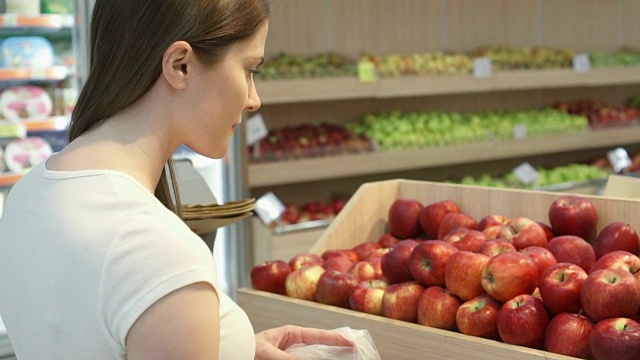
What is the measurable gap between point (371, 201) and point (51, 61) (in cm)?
218

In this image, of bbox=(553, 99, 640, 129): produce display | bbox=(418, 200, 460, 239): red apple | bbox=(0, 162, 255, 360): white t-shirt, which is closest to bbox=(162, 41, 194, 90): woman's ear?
bbox=(0, 162, 255, 360): white t-shirt

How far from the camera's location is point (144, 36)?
3.82 ft

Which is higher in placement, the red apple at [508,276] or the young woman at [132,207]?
the young woman at [132,207]

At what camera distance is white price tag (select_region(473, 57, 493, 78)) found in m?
5.46

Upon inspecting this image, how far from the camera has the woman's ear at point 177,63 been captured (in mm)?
1149

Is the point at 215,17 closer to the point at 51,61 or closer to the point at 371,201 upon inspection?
the point at 371,201

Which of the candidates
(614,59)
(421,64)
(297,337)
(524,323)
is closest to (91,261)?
(297,337)

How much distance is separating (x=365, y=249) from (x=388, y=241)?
0.10 m

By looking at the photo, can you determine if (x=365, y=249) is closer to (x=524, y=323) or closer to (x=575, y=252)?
(x=575, y=252)

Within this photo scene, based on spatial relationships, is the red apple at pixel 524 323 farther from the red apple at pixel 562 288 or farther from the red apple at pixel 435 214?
the red apple at pixel 435 214

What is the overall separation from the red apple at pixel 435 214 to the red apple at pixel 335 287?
0.41m

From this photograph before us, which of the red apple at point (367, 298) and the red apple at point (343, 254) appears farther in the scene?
the red apple at point (343, 254)

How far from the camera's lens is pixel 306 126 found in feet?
16.9

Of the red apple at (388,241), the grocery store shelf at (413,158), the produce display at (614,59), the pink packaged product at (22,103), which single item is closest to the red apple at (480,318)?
the red apple at (388,241)
